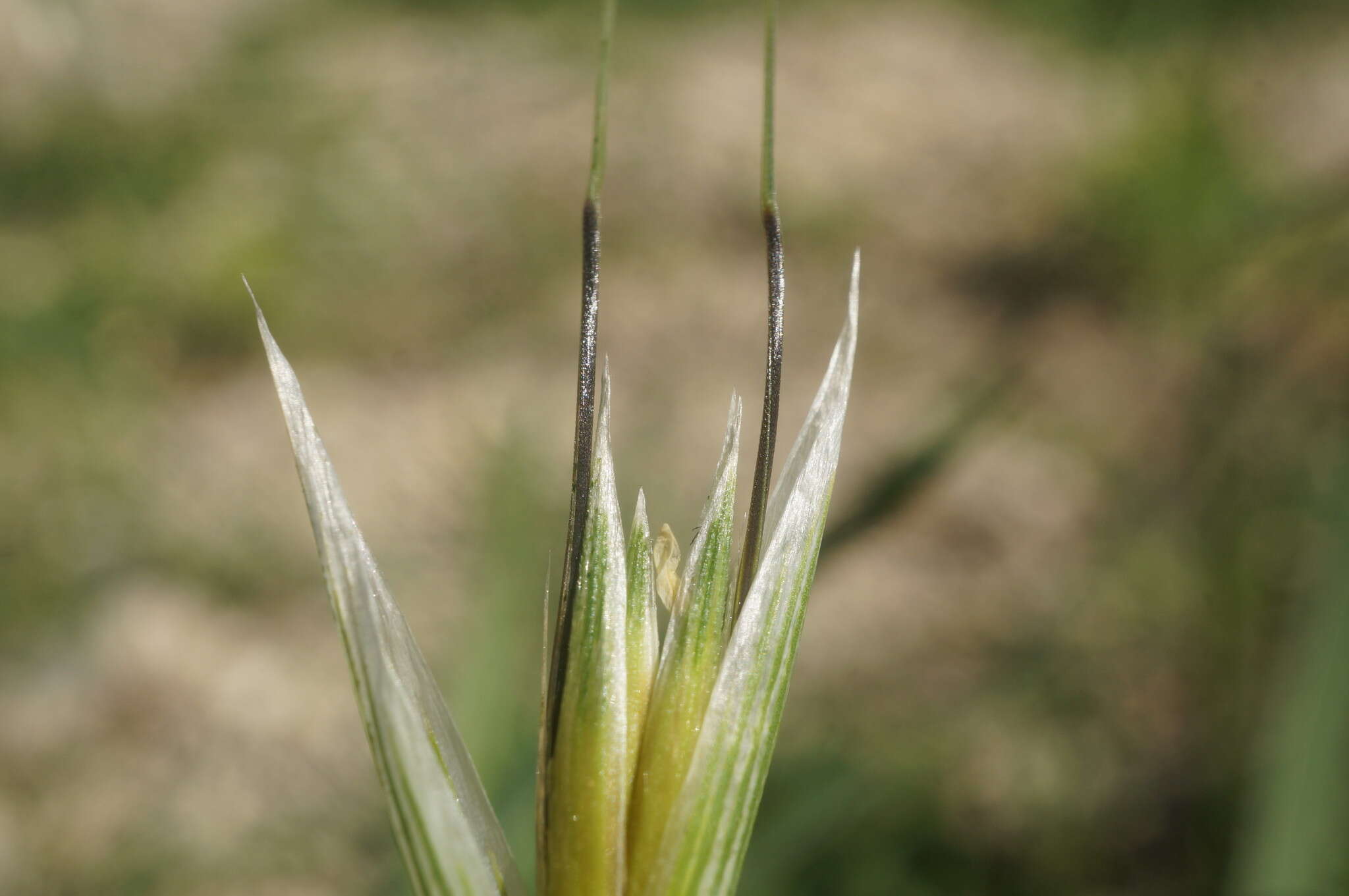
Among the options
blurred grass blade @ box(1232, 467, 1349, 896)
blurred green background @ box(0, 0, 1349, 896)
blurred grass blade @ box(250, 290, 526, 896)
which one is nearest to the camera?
blurred grass blade @ box(250, 290, 526, 896)

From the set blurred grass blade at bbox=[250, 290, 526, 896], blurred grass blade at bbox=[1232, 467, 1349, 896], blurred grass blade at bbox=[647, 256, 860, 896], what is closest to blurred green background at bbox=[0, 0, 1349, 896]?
blurred grass blade at bbox=[1232, 467, 1349, 896]

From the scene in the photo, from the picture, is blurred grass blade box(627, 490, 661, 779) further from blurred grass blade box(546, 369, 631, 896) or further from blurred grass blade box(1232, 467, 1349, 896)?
blurred grass blade box(1232, 467, 1349, 896)

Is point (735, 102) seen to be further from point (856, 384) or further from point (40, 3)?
point (40, 3)

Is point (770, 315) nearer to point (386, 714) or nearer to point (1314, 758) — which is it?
point (386, 714)

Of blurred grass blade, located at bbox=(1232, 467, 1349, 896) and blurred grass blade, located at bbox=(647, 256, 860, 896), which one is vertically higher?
blurred grass blade, located at bbox=(647, 256, 860, 896)

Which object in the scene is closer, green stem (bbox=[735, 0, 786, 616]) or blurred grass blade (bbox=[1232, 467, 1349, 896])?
green stem (bbox=[735, 0, 786, 616])
